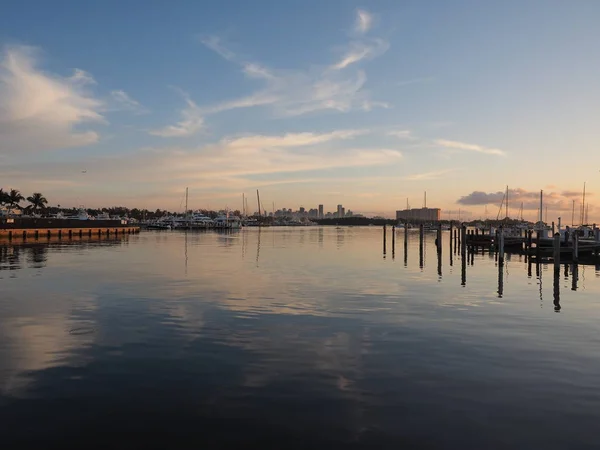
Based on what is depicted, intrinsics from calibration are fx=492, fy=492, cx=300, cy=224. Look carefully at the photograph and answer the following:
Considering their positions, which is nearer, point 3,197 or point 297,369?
point 297,369

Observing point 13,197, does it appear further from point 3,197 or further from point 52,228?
point 52,228

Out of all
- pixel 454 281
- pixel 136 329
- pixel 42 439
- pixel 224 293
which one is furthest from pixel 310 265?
pixel 42 439

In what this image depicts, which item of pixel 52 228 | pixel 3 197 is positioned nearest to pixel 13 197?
pixel 3 197

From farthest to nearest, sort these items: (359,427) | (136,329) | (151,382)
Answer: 1. (136,329)
2. (151,382)
3. (359,427)

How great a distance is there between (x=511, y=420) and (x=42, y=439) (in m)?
9.10

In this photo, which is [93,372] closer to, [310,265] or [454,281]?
[454,281]

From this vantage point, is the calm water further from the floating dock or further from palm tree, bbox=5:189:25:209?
palm tree, bbox=5:189:25:209


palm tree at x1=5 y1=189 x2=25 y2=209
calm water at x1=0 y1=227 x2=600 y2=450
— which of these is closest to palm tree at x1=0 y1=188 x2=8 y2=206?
palm tree at x1=5 y1=189 x2=25 y2=209

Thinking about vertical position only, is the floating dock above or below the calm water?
above

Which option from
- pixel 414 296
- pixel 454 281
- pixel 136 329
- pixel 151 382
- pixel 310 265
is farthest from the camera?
pixel 310 265

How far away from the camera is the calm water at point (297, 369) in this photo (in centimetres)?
948

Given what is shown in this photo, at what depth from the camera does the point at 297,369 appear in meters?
13.3

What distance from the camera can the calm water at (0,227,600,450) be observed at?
31.1 feet

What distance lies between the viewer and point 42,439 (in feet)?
29.5
